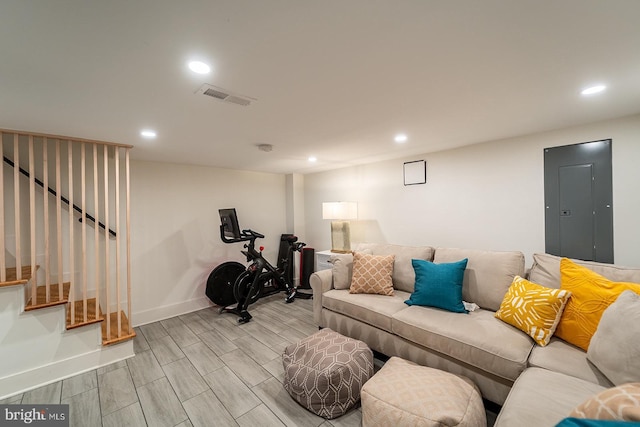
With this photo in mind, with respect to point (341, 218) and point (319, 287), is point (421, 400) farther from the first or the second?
point (341, 218)

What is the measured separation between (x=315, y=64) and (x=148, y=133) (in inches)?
74.0

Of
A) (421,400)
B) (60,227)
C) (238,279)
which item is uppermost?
(60,227)

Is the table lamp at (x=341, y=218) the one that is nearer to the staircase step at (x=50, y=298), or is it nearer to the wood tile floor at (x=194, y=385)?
the wood tile floor at (x=194, y=385)

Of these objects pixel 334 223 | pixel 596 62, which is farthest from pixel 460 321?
pixel 334 223

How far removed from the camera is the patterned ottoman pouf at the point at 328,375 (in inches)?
68.6

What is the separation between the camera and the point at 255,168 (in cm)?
425

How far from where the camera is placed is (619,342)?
1.23 m

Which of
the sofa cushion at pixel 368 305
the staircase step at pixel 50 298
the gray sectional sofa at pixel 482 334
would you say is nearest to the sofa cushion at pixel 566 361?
the gray sectional sofa at pixel 482 334

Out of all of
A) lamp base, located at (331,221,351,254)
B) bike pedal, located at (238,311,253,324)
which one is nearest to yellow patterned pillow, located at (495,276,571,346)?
lamp base, located at (331,221,351,254)

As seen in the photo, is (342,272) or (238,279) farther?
(238,279)

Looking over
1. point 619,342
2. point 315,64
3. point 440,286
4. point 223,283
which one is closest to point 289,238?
point 223,283

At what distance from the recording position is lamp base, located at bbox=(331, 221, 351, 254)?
13.0ft

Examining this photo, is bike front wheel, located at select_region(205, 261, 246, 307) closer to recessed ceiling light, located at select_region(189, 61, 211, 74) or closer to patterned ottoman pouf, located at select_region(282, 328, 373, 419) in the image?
patterned ottoman pouf, located at select_region(282, 328, 373, 419)

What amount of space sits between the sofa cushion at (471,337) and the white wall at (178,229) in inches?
119
